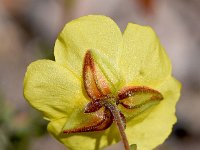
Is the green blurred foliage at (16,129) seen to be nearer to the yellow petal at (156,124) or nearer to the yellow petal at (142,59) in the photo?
the yellow petal at (156,124)

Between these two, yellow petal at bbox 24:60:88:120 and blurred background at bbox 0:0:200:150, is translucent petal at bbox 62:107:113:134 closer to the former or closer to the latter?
yellow petal at bbox 24:60:88:120

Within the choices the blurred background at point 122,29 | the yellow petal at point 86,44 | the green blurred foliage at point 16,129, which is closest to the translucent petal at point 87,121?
the yellow petal at point 86,44

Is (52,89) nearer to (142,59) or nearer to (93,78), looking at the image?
(93,78)

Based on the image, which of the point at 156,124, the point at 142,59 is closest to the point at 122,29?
the point at 156,124

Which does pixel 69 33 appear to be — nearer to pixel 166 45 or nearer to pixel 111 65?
pixel 111 65

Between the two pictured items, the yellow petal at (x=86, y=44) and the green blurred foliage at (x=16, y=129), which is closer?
the yellow petal at (x=86, y=44)

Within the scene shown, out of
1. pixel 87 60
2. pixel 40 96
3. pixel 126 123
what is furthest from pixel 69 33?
pixel 126 123

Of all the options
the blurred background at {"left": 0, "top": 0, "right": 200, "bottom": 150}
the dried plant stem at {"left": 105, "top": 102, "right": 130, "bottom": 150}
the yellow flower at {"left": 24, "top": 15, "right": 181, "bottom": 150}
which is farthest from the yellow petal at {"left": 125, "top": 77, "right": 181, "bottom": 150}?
the blurred background at {"left": 0, "top": 0, "right": 200, "bottom": 150}
